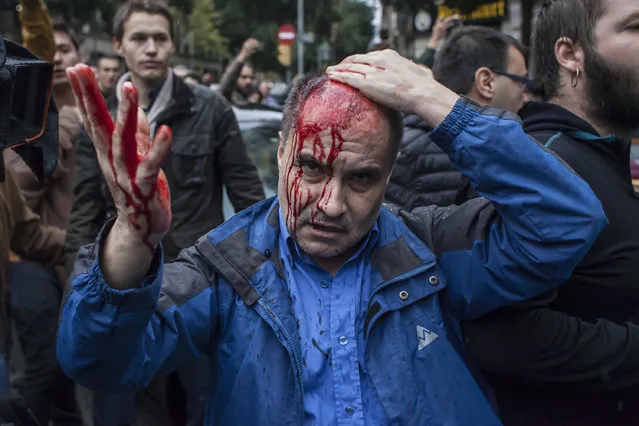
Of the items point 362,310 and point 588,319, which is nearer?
point 362,310

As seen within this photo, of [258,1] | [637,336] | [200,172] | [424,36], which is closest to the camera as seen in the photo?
[637,336]

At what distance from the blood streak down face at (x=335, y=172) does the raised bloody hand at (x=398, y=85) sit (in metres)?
0.05

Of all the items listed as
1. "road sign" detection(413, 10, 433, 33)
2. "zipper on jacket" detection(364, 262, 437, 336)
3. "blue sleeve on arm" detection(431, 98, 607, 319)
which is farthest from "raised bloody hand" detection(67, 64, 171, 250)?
"road sign" detection(413, 10, 433, 33)

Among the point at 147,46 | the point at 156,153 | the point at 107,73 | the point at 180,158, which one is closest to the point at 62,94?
the point at 147,46

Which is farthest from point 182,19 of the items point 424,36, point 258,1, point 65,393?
point 65,393

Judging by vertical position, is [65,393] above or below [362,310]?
below

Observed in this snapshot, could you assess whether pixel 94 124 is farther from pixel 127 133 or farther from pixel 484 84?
pixel 484 84

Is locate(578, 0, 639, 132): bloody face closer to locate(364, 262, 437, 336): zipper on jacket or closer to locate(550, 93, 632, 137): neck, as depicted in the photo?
locate(550, 93, 632, 137): neck

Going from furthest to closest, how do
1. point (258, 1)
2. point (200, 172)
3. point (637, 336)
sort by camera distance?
1. point (258, 1)
2. point (200, 172)
3. point (637, 336)

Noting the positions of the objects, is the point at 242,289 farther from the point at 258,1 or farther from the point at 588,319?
the point at 258,1

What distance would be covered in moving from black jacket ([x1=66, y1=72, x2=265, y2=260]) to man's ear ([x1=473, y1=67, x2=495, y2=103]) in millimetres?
1312

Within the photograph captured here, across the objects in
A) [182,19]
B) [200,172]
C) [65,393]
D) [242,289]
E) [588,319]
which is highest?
[242,289]

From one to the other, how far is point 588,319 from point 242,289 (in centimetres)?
97

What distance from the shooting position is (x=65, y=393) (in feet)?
14.6
